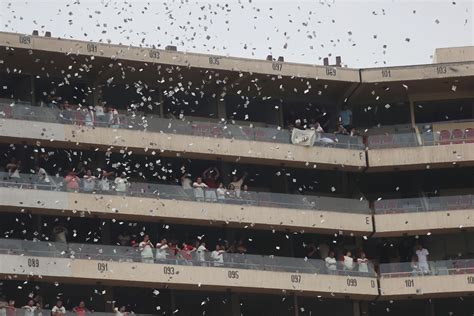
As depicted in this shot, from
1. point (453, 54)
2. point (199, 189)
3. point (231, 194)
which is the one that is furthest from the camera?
point (453, 54)

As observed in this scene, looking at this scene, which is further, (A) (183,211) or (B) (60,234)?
(A) (183,211)

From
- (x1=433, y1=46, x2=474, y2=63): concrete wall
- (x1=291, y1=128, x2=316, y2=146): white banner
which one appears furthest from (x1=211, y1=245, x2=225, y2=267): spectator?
(x1=433, y1=46, x2=474, y2=63): concrete wall

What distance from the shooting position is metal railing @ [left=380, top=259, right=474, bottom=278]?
60.0 metres

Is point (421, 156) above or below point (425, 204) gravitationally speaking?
above

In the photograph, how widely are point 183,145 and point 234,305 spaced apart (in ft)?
18.5

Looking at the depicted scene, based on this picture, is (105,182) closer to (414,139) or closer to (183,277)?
(183,277)

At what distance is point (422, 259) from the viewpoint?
6028 cm

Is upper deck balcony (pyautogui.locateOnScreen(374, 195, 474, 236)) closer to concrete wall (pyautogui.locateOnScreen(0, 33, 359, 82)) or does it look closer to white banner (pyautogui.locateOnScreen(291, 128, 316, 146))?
white banner (pyautogui.locateOnScreen(291, 128, 316, 146))

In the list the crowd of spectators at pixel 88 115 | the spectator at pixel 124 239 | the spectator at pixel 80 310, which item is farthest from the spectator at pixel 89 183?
the spectator at pixel 80 310

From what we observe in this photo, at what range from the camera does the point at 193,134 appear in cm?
5916

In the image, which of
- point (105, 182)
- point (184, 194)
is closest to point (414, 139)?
point (184, 194)

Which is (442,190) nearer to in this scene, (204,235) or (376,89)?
(376,89)

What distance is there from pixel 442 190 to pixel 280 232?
21.2ft

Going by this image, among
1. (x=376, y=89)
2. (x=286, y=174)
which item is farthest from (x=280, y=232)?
(x=376, y=89)
